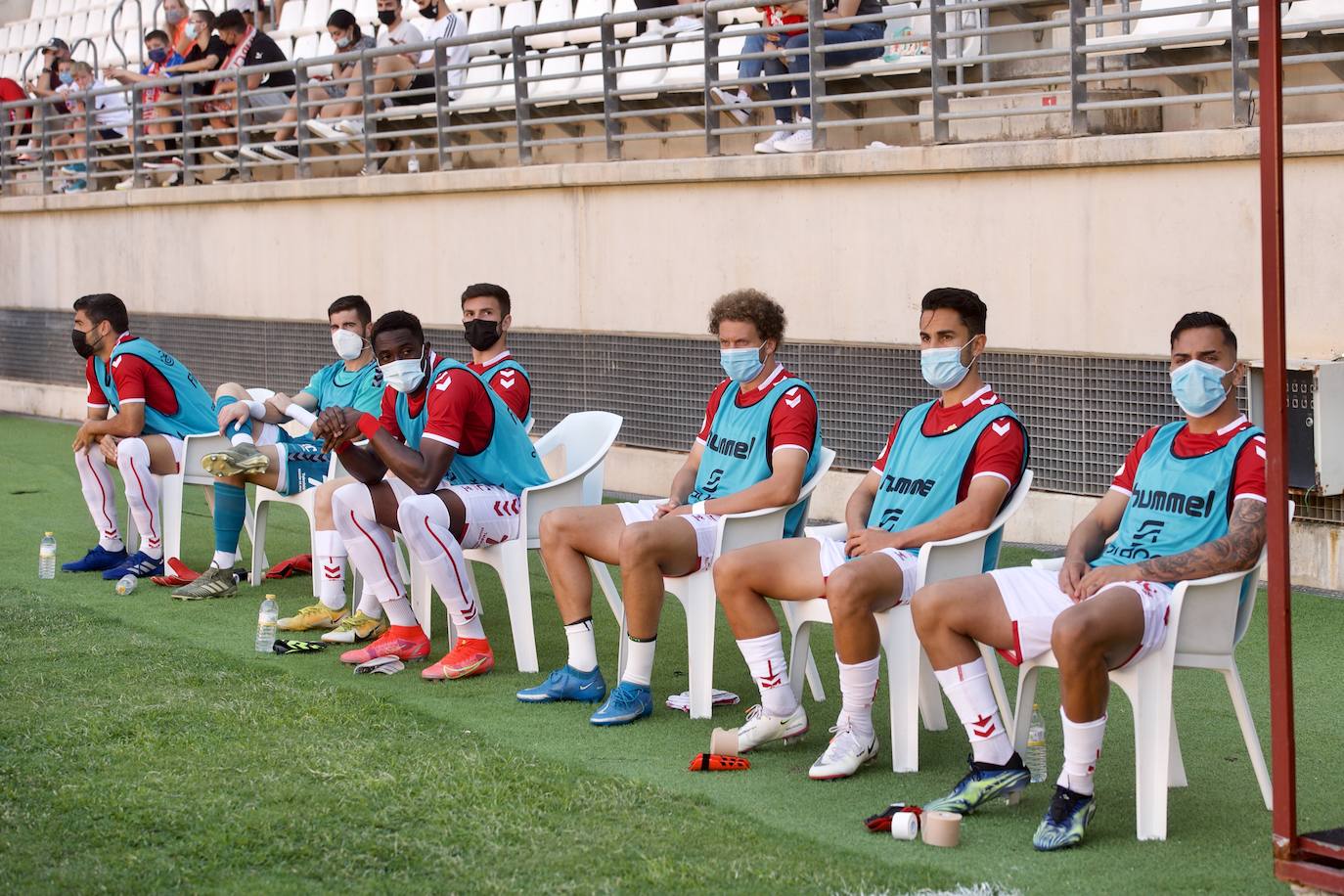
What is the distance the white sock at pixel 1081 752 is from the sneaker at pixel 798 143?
6.41m

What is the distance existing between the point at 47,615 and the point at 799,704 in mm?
4004

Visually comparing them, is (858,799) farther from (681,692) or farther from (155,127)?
(155,127)

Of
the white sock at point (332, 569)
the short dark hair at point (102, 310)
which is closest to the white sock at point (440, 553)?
the white sock at point (332, 569)

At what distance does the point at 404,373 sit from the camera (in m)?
7.16

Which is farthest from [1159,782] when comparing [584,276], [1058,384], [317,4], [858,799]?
[317,4]

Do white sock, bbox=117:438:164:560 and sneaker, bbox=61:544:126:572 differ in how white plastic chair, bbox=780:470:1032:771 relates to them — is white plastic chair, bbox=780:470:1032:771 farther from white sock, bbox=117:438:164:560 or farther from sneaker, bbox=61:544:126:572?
sneaker, bbox=61:544:126:572

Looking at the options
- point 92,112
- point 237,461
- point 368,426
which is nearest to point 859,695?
point 368,426

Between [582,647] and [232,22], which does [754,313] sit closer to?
[582,647]

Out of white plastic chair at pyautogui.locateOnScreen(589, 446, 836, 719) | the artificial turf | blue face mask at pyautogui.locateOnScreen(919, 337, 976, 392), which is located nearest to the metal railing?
blue face mask at pyautogui.locateOnScreen(919, 337, 976, 392)

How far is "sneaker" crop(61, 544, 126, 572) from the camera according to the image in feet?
30.8

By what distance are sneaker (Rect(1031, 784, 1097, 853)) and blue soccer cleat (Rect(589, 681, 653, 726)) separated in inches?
70.9

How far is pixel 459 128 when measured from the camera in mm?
13312

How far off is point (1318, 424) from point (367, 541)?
4123 millimetres

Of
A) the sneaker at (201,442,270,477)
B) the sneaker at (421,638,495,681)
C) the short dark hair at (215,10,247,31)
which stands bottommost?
the sneaker at (421,638,495,681)
